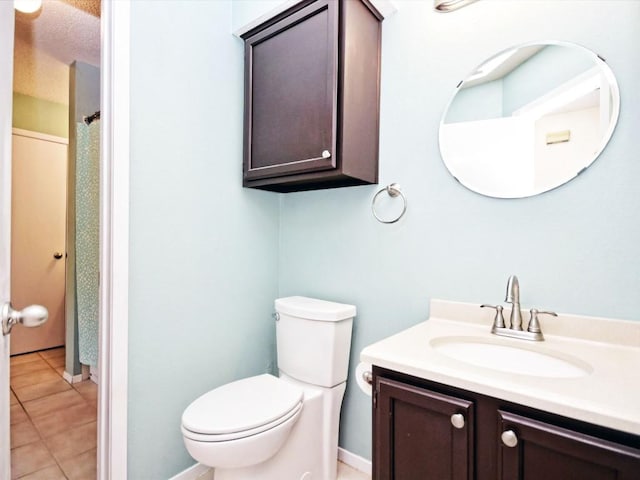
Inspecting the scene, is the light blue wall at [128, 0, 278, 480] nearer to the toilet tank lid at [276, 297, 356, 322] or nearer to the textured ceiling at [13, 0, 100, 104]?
the toilet tank lid at [276, 297, 356, 322]

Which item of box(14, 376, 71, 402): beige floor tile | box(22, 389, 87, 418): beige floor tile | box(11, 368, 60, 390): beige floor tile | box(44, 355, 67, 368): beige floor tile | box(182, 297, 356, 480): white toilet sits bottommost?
box(22, 389, 87, 418): beige floor tile

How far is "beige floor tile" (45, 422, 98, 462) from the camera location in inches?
68.7

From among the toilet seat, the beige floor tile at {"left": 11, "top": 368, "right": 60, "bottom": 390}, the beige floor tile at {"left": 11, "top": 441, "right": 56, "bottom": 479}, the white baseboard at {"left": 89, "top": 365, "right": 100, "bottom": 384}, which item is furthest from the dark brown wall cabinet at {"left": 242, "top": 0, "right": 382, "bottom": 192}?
the beige floor tile at {"left": 11, "top": 368, "right": 60, "bottom": 390}

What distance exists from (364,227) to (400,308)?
41 cm

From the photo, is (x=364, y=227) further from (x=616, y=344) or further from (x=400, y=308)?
(x=616, y=344)

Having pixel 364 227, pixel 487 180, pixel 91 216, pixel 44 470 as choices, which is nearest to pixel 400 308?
pixel 364 227

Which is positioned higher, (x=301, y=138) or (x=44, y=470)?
(x=301, y=138)

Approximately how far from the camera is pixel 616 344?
3.40ft

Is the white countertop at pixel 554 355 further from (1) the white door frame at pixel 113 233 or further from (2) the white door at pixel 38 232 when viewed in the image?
(2) the white door at pixel 38 232

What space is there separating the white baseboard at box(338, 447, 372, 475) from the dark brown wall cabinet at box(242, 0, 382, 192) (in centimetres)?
131

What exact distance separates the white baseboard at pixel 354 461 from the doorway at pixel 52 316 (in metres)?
1.20

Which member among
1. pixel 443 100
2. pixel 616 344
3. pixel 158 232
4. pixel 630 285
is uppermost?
pixel 443 100

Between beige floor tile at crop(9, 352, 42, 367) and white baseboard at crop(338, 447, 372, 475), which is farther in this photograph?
beige floor tile at crop(9, 352, 42, 367)

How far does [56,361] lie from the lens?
289cm
